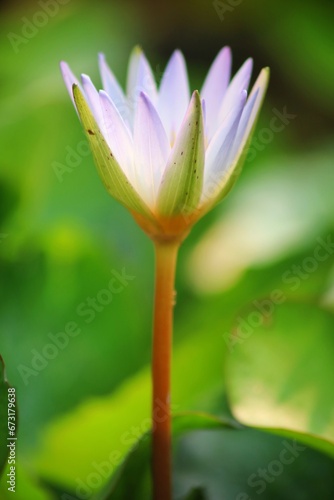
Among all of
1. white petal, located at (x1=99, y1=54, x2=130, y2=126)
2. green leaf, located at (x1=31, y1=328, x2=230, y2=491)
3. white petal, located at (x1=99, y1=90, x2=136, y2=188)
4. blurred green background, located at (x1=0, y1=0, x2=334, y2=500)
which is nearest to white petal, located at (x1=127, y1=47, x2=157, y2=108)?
white petal, located at (x1=99, y1=54, x2=130, y2=126)

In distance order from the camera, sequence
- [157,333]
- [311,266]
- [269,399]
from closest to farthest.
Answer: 1. [157,333]
2. [269,399]
3. [311,266]

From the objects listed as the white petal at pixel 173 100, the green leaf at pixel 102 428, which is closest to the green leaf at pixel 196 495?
the green leaf at pixel 102 428

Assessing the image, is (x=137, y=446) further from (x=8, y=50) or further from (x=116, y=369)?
(x=8, y=50)

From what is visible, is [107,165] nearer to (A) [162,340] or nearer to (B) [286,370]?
(A) [162,340]

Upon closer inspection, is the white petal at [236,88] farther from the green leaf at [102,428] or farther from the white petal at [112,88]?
the green leaf at [102,428]

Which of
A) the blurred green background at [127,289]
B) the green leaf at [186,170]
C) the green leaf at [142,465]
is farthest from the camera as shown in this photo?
the blurred green background at [127,289]

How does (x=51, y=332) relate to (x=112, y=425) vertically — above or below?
above

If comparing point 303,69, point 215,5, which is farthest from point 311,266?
point 215,5

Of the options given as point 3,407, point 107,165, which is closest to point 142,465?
point 3,407
